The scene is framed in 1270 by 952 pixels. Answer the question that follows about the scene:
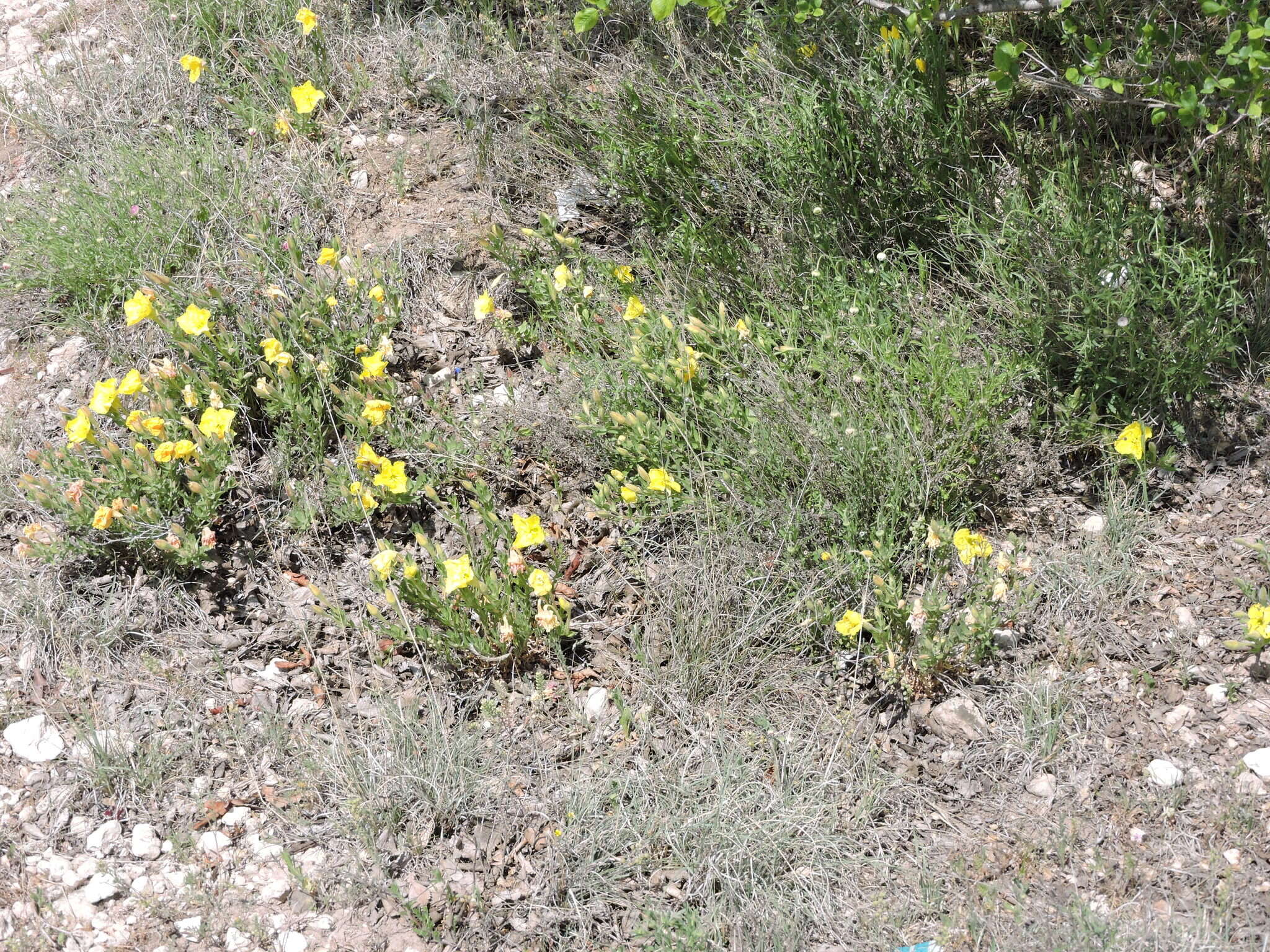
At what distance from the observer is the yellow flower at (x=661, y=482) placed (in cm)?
303

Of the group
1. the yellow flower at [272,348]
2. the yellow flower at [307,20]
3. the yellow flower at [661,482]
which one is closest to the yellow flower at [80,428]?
the yellow flower at [272,348]

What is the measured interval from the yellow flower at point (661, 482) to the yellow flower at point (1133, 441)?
1.29 metres

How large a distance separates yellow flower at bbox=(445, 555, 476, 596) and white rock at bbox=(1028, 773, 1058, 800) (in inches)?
61.6

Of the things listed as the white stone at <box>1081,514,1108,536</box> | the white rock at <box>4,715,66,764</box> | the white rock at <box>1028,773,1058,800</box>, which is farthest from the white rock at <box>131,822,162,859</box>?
the white stone at <box>1081,514,1108,536</box>

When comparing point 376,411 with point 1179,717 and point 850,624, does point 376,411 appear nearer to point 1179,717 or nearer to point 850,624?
point 850,624

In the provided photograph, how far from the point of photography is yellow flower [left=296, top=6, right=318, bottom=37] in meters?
4.35

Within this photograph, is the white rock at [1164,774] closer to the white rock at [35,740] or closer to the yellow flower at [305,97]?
the white rock at [35,740]

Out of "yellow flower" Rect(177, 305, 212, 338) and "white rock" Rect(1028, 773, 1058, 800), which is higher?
"yellow flower" Rect(177, 305, 212, 338)

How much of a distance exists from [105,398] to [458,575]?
1409 mm

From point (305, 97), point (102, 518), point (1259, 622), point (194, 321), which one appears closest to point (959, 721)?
point (1259, 622)

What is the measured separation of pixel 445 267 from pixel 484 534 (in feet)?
4.53

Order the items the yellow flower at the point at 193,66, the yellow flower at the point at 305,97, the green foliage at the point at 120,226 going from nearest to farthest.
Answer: the green foliage at the point at 120,226 < the yellow flower at the point at 305,97 < the yellow flower at the point at 193,66

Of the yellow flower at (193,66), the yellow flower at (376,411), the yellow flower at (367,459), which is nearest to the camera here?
the yellow flower at (367,459)

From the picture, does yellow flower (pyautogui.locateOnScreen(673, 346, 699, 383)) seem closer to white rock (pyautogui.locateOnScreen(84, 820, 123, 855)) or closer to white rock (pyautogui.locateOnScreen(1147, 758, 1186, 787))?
white rock (pyautogui.locateOnScreen(1147, 758, 1186, 787))
